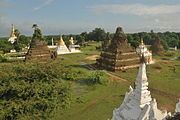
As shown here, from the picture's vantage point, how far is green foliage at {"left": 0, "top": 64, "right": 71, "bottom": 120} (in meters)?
20.6

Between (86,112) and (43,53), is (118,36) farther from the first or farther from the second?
(86,112)

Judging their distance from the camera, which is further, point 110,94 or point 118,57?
point 118,57

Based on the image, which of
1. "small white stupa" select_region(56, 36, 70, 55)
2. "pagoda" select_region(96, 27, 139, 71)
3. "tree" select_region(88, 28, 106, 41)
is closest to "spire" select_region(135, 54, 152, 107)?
"pagoda" select_region(96, 27, 139, 71)

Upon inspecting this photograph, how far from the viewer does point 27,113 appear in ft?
68.5

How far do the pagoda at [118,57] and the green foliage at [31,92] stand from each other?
2997cm

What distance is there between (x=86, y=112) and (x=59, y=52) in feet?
136

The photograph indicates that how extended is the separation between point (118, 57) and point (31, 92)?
33.2 meters

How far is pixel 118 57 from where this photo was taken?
2100 inches

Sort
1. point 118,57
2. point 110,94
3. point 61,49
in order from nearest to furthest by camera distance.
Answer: point 110,94, point 118,57, point 61,49

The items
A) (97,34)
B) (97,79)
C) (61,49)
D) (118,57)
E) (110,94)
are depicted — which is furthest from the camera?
(97,34)

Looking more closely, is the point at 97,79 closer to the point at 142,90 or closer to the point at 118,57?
the point at 118,57

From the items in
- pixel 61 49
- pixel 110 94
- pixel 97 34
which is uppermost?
pixel 97 34

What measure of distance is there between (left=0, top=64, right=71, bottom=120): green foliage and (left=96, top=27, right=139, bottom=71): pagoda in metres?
30.0

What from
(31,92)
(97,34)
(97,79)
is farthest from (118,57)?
(97,34)
